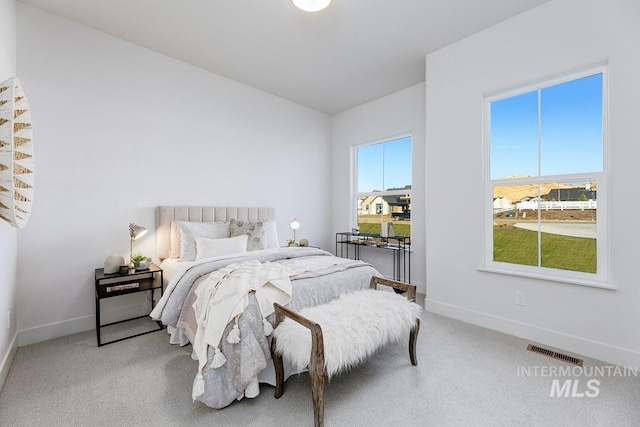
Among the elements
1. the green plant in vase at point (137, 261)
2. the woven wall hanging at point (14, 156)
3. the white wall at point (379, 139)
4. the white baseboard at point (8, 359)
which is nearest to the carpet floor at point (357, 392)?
the white baseboard at point (8, 359)

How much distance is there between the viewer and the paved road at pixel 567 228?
2400 millimetres

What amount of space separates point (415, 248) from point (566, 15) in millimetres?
2827

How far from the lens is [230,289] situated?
5.99 feet

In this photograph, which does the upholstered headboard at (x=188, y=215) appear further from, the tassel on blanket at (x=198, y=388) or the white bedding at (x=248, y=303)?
the tassel on blanket at (x=198, y=388)

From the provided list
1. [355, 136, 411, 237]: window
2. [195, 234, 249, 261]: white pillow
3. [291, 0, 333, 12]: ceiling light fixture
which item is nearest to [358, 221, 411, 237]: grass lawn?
[355, 136, 411, 237]: window

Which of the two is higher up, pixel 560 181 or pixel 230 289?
pixel 560 181

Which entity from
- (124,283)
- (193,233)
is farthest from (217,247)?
(124,283)

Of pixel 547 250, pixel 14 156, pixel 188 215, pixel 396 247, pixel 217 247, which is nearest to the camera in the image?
pixel 14 156

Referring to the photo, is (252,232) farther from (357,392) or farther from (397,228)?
(397,228)

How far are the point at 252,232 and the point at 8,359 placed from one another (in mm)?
2094

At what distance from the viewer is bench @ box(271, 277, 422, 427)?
1496 mm

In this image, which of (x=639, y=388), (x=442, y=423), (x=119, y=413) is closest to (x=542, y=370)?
(x=639, y=388)

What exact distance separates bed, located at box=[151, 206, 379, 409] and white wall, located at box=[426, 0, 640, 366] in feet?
3.78

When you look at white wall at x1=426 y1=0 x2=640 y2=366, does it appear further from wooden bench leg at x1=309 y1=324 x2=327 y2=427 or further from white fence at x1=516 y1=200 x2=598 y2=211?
wooden bench leg at x1=309 y1=324 x2=327 y2=427
